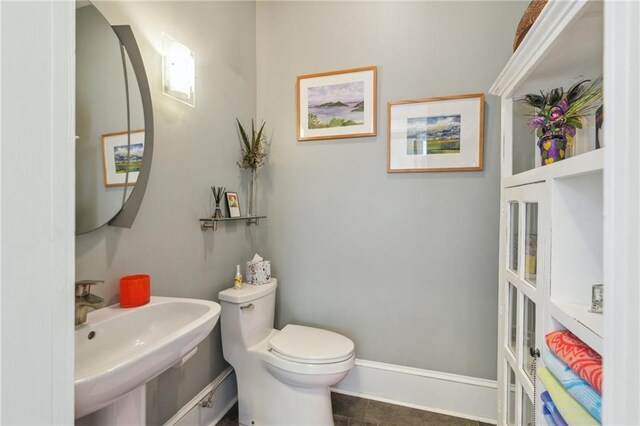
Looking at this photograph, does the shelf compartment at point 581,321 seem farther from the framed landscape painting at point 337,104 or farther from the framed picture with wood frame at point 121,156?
the framed picture with wood frame at point 121,156

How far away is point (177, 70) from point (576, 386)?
1.69m

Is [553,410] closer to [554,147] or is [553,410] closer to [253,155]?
[554,147]

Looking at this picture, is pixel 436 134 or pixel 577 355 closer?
pixel 577 355

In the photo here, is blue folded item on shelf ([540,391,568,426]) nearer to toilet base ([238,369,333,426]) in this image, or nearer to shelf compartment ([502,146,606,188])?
shelf compartment ([502,146,606,188])

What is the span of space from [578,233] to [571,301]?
0.19 meters

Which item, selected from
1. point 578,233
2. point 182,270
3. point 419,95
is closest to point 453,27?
point 419,95

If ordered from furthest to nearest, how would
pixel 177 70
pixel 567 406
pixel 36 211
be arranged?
pixel 177 70 < pixel 567 406 < pixel 36 211

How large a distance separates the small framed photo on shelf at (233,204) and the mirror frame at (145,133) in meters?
0.48

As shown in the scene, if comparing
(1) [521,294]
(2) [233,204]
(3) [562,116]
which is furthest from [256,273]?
(3) [562,116]

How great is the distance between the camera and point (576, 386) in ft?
1.91

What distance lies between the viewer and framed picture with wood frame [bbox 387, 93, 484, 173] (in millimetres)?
1573

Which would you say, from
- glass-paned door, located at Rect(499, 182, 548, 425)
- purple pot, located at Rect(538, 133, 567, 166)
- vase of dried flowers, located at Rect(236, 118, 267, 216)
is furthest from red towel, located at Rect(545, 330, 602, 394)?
vase of dried flowers, located at Rect(236, 118, 267, 216)

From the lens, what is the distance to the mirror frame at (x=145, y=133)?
1.04 m

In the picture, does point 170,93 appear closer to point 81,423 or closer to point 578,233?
point 81,423
